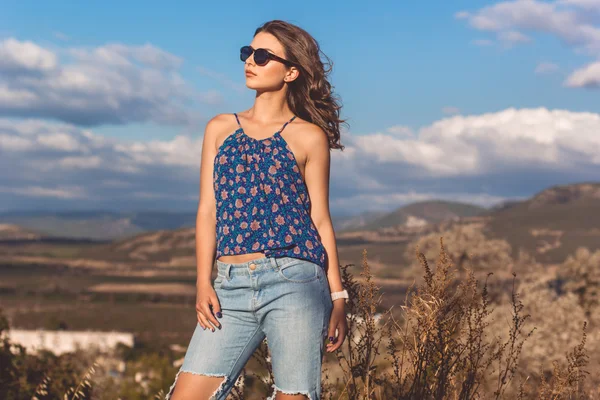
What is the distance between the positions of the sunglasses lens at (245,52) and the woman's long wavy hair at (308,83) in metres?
0.13

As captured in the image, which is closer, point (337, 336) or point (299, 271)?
point (299, 271)

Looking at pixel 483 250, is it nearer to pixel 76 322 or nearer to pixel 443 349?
pixel 443 349

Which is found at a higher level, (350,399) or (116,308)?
(350,399)

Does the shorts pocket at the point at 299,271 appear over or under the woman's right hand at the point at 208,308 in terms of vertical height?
over

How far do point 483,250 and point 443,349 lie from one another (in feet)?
98.0

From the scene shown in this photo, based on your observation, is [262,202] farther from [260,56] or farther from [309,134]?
[260,56]

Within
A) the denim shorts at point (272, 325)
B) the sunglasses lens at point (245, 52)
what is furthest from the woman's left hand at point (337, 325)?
the sunglasses lens at point (245, 52)

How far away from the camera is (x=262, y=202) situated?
10.5 feet

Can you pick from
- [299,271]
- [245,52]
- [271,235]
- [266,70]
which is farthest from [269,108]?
[299,271]

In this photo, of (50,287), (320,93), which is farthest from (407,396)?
(50,287)

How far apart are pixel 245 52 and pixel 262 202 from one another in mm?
790

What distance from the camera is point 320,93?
365 cm

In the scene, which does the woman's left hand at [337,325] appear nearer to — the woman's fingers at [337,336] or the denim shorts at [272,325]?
the woman's fingers at [337,336]

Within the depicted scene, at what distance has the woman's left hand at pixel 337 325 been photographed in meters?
3.18
